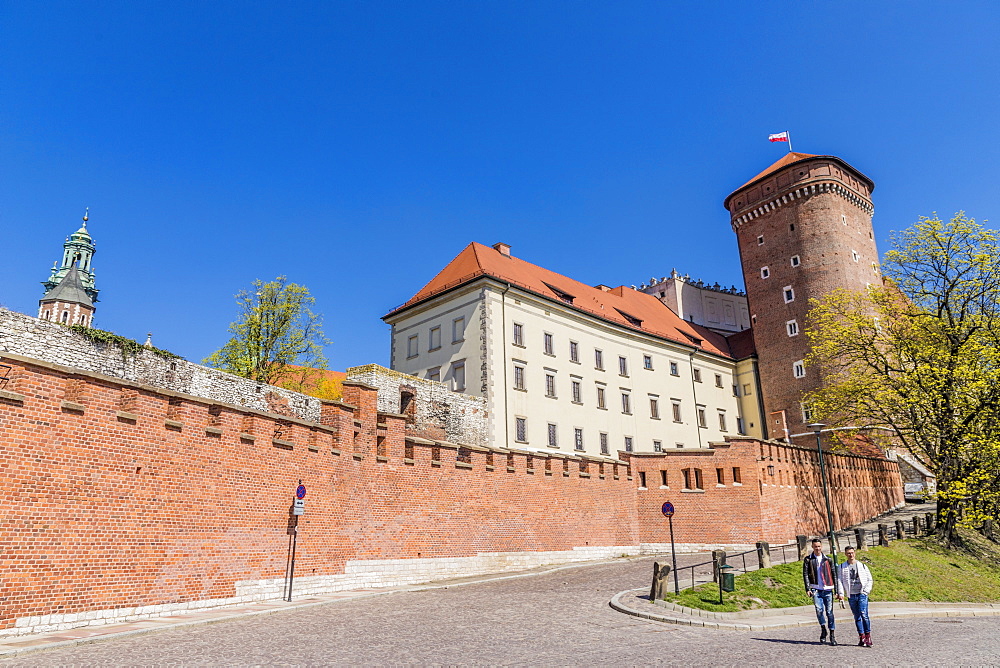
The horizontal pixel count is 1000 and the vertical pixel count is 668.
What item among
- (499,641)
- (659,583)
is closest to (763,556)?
(659,583)

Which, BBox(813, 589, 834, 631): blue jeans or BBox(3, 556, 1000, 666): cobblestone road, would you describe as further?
BBox(813, 589, 834, 631): blue jeans

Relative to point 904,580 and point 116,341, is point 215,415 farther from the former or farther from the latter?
point 904,580

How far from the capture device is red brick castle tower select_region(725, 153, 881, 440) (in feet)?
148

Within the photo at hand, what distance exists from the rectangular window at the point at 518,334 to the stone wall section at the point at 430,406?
14.4 ft

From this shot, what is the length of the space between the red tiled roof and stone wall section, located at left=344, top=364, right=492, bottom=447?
22.8ft

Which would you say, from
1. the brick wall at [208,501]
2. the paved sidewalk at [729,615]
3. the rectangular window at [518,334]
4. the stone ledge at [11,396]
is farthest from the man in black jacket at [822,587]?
the rectangular window at [518,334]

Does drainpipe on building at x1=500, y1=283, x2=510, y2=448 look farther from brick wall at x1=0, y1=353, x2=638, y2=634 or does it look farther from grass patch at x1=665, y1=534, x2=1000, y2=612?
grass patch at x1=665, y1=534, x2=1000, y2=612

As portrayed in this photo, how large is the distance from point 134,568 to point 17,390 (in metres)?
3.78

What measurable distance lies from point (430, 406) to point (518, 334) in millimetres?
7455

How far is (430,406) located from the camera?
102 ft

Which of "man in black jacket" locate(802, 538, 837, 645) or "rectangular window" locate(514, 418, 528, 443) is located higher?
"rectangular window" locate(514, 418, 528, 443)

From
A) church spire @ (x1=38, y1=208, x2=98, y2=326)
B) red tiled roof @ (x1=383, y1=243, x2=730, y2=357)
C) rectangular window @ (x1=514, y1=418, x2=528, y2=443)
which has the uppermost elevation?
church spire @ (x1=38, y1=208, x2=98, y2=326)

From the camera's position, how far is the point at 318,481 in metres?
16.5

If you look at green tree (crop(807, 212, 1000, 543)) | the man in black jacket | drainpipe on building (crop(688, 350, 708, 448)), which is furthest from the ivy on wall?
drainpipe on building (crop(688, 350, 708, 448))
